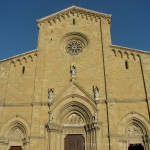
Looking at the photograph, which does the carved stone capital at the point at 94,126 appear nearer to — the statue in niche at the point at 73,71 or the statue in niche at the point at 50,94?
the statue in niche at the point at 50,94

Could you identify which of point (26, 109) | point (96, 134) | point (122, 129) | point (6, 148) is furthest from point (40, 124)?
point (122, 129)

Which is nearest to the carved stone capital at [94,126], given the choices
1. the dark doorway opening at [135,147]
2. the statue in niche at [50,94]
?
the dark doorway opening at [135,147]

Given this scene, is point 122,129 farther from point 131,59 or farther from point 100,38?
point 100,38

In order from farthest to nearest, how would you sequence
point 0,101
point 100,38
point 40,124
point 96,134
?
point 100,38
point 0,101
point 40,124
point 96,134

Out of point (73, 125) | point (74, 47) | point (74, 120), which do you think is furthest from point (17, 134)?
point (74, 47)

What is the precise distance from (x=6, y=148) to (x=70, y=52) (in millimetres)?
8938

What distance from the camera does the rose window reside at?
17.6m

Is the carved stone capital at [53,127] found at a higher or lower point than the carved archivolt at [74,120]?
lower

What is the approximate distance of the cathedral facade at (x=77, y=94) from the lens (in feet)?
47.3

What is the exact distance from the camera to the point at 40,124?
15016mm

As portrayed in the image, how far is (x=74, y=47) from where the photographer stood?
17938 millimetres

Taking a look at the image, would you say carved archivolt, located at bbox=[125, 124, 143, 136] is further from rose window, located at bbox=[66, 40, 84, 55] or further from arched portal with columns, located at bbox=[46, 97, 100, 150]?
rose window, located at bbox=[66, 40, 84, 55]

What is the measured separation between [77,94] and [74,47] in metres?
4.49

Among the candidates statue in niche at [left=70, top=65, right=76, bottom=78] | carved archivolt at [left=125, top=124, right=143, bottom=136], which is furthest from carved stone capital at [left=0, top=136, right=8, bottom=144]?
carved archivolt at [left=125, top=124, right=143, bottom=136]
